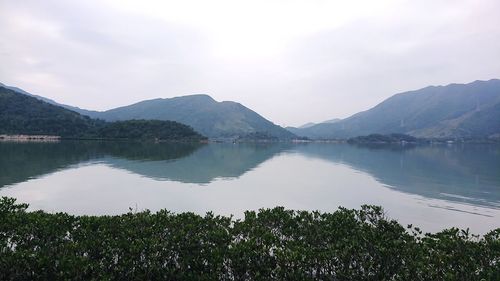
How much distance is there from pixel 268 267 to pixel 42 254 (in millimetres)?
7055

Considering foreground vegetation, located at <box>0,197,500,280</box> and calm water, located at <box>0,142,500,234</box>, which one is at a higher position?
A: foreground vegetation, located at <box>0,197,500,280</box>

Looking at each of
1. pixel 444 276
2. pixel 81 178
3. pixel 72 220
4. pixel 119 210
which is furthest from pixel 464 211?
pixel 81 178

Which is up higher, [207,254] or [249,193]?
[207,254]

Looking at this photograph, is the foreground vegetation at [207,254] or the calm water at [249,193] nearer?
the foreground vegetation at [207,254]

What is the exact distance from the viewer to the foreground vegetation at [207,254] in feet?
33.1

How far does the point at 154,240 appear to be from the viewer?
37.0 feet

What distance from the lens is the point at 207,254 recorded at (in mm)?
11250

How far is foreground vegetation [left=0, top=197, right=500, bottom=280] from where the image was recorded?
10.1 metres

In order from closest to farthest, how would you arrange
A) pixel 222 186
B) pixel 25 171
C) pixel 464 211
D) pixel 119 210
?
pixel 119 210 → pixel 464 211 → pixel 222 186 → pixel 25 171

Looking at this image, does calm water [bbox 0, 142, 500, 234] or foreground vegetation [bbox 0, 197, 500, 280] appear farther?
calm water [bbox 0, 142, 500, 234]

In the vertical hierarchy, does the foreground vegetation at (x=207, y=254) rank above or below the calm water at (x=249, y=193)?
above

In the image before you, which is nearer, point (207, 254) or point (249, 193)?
point (207, 254)

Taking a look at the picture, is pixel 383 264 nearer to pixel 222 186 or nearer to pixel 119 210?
pixel 119 210

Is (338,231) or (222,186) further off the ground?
(338,231)
